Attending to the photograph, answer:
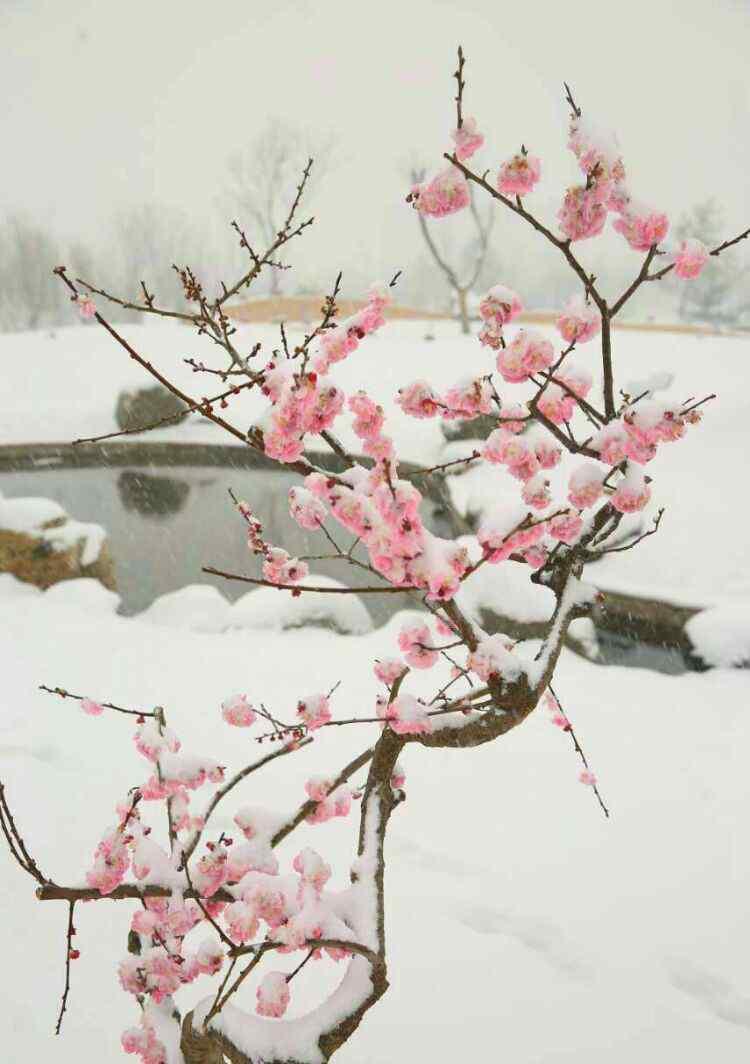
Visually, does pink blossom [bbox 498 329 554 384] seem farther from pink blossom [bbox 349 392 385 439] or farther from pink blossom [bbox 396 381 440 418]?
pink blossom [bbox 349 392 385 439]

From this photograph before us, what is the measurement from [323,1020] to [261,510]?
1035cm

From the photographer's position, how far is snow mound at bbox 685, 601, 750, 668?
5219 millimetres

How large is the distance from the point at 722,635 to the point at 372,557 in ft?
16.4

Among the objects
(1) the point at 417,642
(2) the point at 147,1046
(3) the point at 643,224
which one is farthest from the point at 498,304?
(2) the point at 147,1046

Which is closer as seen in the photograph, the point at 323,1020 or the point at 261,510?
the point at 323,1020

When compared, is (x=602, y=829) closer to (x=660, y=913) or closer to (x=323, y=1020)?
(x=660, y=913)

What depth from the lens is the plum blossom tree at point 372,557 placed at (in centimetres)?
131

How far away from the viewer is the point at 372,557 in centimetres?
126

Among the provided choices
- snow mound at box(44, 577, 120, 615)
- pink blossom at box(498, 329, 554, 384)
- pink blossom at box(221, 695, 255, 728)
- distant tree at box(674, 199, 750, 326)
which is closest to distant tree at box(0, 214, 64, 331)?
distant tree at box(674, 199, 750, 326)

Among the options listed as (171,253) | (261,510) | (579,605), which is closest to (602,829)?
(579,605)

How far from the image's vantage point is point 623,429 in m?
1.58

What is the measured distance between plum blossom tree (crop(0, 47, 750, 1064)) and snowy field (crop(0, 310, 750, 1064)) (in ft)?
3.36

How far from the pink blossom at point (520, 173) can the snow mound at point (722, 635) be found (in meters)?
4.74

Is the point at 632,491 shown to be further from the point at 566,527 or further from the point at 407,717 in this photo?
the point at 407,717
